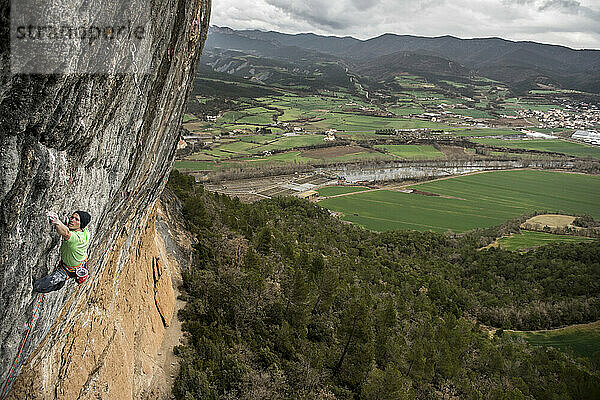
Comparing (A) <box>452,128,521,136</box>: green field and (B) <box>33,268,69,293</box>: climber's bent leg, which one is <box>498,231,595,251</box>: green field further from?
(A) <box>452,128,521,136</box>: green field

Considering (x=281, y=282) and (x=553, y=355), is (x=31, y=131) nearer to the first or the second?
(x=281, y=282)

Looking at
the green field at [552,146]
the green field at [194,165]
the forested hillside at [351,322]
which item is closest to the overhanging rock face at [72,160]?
the forested hillside at [351,322]

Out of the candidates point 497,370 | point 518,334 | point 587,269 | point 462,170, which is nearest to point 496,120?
point 462,170

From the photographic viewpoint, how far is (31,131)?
6145 millimetres

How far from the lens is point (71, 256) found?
7.38 meters

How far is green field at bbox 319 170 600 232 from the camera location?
227ft

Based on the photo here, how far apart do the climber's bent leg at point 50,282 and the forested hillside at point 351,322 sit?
10.5 metres

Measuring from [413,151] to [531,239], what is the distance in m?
63.0

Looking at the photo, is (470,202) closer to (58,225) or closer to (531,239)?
(531,239)

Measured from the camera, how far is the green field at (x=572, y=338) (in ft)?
125

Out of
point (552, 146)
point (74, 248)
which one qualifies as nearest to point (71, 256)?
point (74, 248)

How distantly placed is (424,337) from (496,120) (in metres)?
190

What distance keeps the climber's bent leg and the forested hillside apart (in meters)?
10.5

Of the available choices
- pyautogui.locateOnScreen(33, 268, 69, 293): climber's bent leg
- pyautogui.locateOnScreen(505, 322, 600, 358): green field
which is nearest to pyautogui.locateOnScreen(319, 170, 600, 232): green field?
pyautogui.locateOnScreen(505, 322, 600, 358): green field
